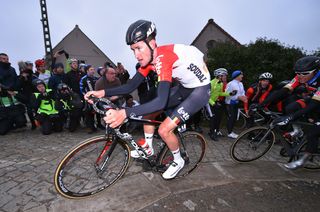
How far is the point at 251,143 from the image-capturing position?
14.7 feet

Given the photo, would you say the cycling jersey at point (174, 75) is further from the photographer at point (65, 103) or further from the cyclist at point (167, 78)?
the photographer at point (65, 103)

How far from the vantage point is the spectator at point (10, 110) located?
6137 mm

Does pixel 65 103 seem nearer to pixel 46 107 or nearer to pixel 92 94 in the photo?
pixel 46 107

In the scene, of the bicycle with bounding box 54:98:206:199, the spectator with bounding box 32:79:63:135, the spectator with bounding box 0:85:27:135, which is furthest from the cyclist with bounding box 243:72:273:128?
the spectator with bounding box 0:85:27:135

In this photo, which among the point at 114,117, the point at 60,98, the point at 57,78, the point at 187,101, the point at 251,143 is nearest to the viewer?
the point at 114,117

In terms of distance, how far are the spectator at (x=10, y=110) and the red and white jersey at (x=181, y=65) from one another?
5.62 m

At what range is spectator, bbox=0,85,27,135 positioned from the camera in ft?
20.1

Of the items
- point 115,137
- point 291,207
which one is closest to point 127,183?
point 115,137

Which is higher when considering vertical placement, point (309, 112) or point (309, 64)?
point (309, 64)

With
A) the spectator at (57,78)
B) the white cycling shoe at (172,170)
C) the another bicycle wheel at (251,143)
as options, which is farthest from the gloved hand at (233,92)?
the spectator at (57,78)

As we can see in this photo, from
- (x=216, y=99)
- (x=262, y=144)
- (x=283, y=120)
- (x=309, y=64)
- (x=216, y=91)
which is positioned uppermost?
(x=309, y=64)

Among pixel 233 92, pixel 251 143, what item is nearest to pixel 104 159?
pixel 251 143

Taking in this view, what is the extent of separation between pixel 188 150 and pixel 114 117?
187 cm

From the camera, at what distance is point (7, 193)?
3092 millimetres
